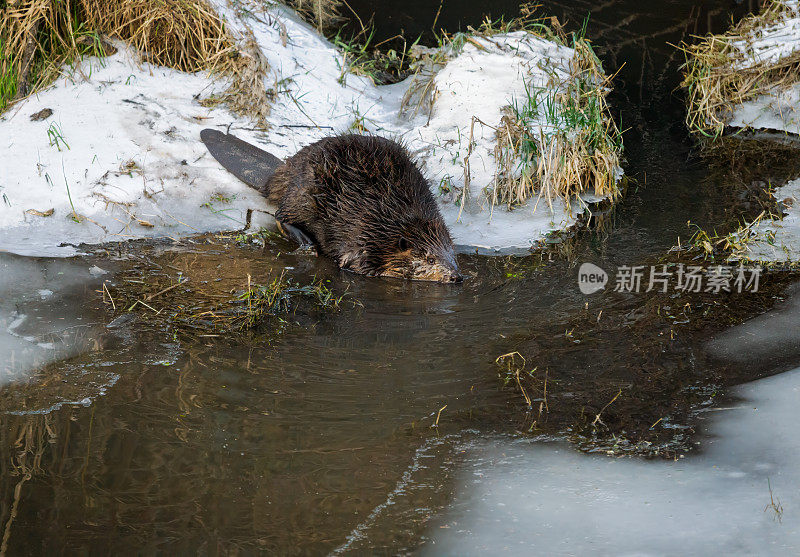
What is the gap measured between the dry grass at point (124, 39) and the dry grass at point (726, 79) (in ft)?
11.9

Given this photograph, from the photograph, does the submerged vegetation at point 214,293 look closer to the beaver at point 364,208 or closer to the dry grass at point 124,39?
the beaver at point 364,208

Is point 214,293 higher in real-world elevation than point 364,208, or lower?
lower

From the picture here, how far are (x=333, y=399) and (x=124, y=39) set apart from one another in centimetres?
396

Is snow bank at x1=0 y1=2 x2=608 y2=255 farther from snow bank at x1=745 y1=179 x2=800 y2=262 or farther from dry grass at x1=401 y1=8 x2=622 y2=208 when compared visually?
snow bank at x1=745 y1=179 x2=800 y2=262

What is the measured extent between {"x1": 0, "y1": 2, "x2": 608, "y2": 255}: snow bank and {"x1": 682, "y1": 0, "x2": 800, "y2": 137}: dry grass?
1278mm

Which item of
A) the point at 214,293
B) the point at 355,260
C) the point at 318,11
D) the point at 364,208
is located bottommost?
the point at 214,293

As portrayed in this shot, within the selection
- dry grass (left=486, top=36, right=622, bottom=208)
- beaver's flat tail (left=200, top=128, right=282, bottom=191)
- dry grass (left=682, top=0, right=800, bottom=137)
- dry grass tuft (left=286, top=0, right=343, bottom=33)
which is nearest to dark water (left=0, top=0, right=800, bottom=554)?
dry grass (left=486, top=36, right=622, bottom=208)

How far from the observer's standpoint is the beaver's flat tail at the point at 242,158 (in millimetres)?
5449

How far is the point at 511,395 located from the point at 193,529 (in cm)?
143

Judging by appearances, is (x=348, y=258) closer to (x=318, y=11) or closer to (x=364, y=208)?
(x=364, y=208)

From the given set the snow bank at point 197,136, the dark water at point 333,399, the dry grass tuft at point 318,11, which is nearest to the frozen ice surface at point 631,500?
the dark water at point 333,399

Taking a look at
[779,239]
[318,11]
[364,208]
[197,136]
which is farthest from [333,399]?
[318,11]

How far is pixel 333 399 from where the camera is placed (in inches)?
133

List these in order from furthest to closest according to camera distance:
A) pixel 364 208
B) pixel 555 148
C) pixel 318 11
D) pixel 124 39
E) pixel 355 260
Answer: pixel 318 11, pixel 124 39, pixel 555 148, pixel 364 208, pixel 355 260
